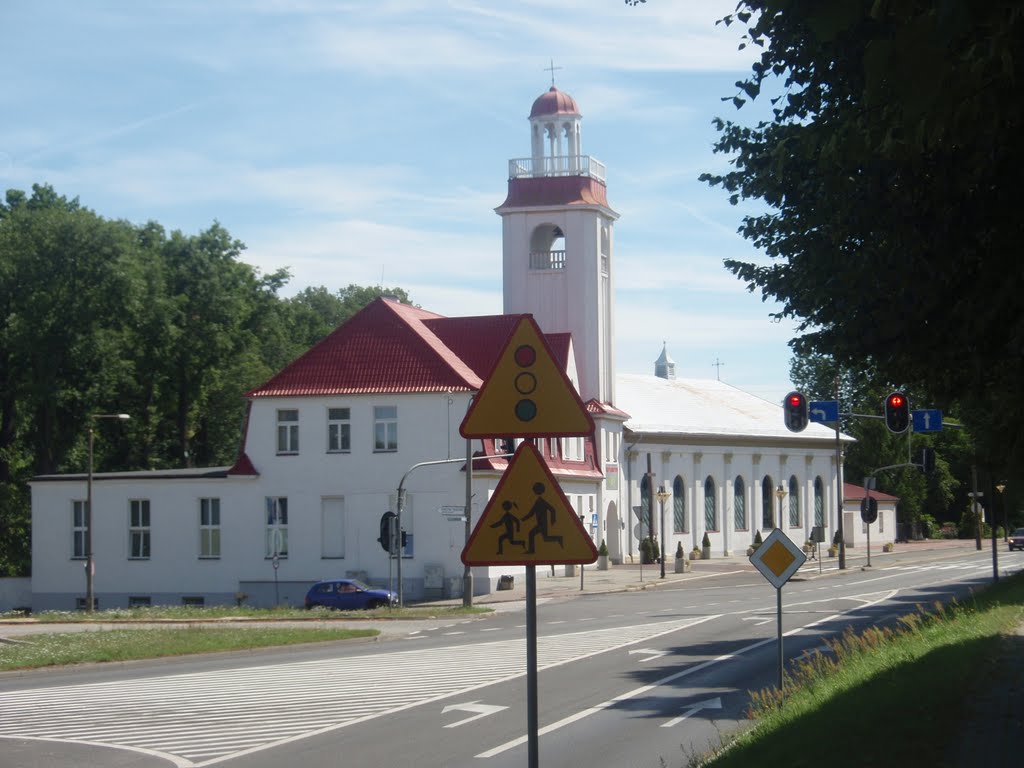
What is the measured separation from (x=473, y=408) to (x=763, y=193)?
370 inches

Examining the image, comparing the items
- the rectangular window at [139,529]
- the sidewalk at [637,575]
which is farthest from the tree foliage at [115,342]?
the sidewalk at [637,575]

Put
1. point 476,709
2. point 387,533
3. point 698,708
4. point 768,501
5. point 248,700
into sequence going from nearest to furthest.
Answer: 1. point 698,708
2. point 476,709
3. point 248,700
4. point 387,533
5. point 768,501

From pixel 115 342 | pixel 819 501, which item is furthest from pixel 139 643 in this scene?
pixel 819 501

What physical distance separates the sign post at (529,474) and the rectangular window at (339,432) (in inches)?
1805

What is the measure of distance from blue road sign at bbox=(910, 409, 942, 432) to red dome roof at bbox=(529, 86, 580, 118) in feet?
121

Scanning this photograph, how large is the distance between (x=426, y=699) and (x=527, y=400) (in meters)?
11.7

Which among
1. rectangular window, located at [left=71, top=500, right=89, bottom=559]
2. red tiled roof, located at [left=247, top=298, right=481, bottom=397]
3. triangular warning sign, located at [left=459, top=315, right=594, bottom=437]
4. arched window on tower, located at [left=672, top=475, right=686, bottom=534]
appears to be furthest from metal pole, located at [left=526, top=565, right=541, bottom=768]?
arched window on tower, located at [left=672, top=475, right=686, bottom=534]

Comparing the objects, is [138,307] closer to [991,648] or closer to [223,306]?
[223,306]

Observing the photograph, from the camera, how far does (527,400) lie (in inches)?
313

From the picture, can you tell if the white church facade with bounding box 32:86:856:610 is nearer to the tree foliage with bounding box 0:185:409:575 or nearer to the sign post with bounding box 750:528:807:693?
the tree foliage with bounding box 0:185:409:575

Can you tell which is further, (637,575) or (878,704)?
(637,575)

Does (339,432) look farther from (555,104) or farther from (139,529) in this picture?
(555,104)

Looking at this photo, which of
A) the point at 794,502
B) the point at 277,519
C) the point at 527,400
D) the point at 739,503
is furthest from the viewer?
the point at 794,502

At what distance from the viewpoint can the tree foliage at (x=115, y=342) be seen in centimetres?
6391
